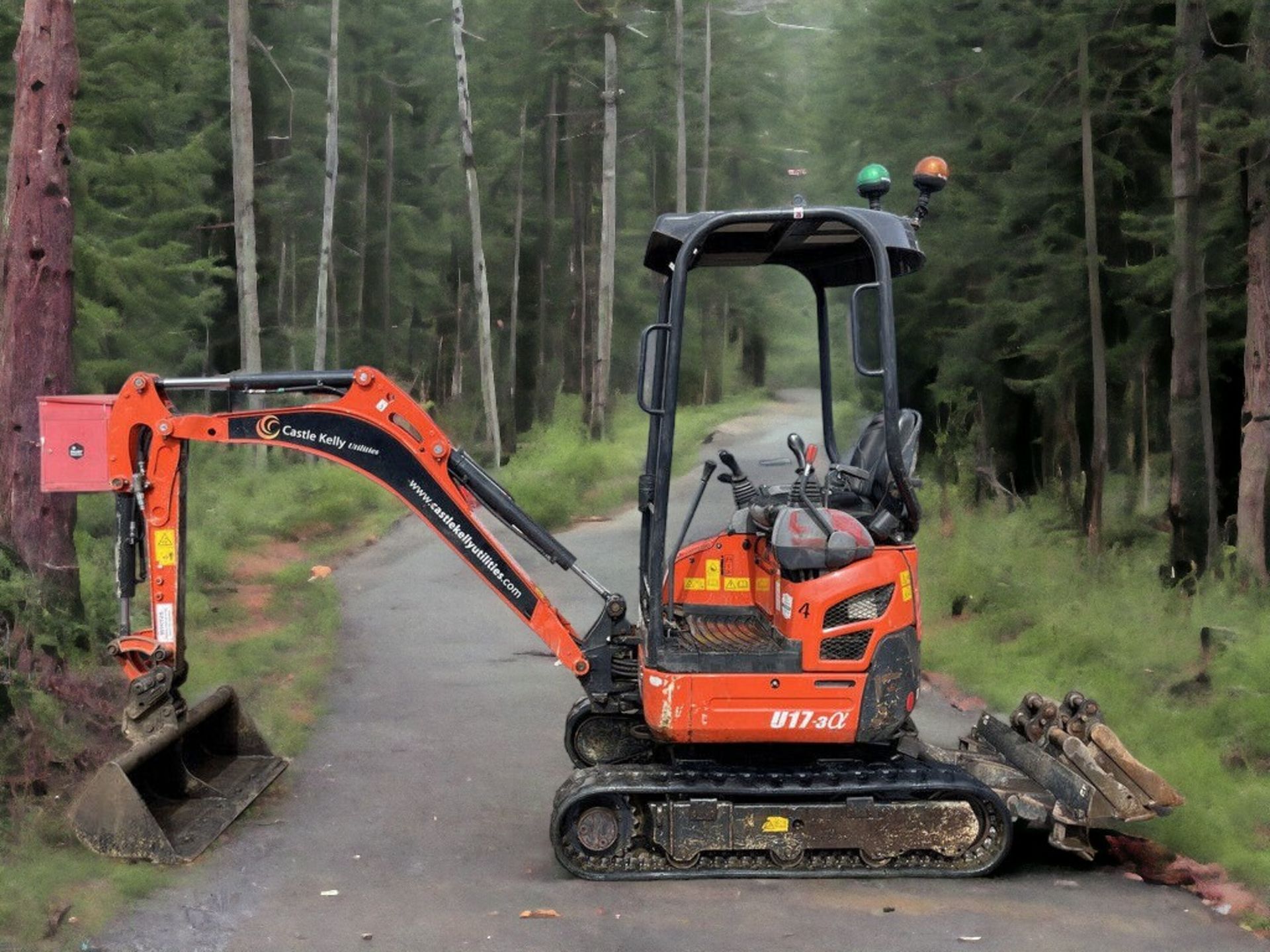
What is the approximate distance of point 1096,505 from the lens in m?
17.4

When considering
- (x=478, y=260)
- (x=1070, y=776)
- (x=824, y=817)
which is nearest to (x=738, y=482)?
(x=824, y=817)

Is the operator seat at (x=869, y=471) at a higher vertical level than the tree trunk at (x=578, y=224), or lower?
lower

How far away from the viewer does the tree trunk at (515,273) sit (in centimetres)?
4225

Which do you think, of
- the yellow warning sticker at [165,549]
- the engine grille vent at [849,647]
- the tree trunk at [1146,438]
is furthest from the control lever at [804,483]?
the tree trunk at [1146,438]

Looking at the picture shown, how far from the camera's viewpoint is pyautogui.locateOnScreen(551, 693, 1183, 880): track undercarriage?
7.48m

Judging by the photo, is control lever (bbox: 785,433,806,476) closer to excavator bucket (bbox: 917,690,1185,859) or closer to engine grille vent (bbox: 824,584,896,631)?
engine grille vent (bbox: 824,584,896,631)

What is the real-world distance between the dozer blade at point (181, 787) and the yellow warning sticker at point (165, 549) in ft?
3.16

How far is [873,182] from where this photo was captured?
779 centimetres

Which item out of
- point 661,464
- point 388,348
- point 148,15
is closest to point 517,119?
point 388,348

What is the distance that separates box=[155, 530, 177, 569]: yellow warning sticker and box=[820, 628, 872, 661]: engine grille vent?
12.5 ft

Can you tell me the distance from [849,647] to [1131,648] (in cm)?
557

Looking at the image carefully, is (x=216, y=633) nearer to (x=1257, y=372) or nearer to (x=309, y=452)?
(x=309, y=452)

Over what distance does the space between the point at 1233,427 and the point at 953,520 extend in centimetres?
402

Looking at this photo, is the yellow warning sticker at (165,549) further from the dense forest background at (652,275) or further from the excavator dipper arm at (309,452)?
the dense forest background at (652,275)
